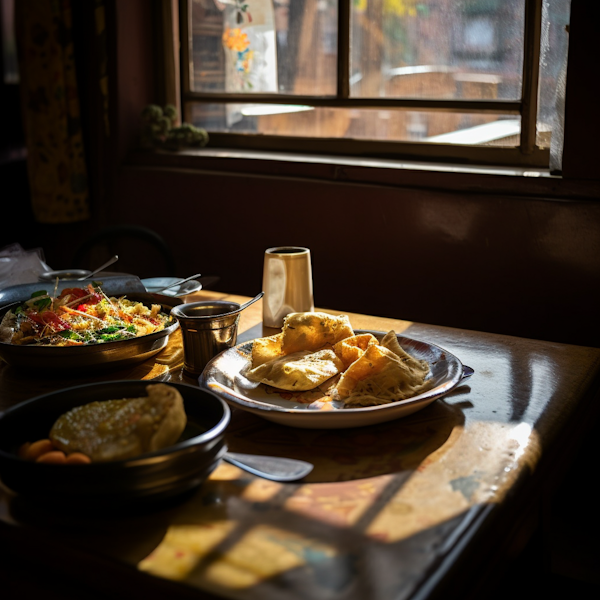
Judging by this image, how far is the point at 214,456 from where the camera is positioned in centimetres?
88

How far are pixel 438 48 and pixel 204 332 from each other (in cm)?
155

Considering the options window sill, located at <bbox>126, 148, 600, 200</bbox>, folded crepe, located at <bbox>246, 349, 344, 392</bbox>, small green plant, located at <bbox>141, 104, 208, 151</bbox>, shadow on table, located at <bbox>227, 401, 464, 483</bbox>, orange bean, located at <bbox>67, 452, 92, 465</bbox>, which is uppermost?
small green plant, located at <bbox>141, 104, 208, 151</bbox>

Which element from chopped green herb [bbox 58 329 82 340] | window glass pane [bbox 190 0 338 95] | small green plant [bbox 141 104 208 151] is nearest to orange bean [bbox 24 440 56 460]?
chopped green herb [bbox 58 329 82 340]

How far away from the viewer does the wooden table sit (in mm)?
746

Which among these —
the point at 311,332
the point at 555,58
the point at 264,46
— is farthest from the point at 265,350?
the point at 264,46

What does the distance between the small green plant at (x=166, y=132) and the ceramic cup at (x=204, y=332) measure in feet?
5.71

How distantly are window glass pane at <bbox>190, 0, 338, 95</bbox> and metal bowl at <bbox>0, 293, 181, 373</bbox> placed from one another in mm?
1660

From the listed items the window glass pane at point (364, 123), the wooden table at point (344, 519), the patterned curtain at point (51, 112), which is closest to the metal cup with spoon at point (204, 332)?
the wooden table at point (344, 519)

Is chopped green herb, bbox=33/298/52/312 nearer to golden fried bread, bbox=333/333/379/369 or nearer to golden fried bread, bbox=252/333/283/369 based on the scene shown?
golden fried bread, bbox=252/333/283/369

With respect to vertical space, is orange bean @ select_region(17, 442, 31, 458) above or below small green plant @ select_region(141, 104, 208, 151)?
below

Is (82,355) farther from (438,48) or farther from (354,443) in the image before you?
(438,48)

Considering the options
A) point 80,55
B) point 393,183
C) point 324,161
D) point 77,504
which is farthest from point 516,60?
point 77,504

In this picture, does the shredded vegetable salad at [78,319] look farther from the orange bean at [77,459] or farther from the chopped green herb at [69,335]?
the orange bean at [77,459]

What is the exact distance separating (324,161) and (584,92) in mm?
903
